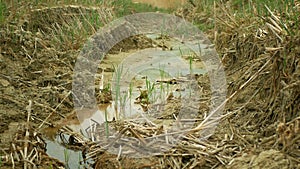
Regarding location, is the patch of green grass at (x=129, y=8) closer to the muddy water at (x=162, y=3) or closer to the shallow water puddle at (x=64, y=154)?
the muddy water at (x=162, y=3)

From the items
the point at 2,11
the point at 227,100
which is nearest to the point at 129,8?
the point at 2,11

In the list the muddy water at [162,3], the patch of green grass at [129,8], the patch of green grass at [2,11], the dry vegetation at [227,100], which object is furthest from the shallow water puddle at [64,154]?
the muddy water at [162,3]

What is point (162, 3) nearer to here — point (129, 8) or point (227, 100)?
point (129, 8)

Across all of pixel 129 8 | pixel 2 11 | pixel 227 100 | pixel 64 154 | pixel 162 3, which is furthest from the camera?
pixel 162 3

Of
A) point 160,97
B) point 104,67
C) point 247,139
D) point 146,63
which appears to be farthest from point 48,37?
point 247,139

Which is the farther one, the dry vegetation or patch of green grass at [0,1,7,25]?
patch of green grass at [0,1,7,25]

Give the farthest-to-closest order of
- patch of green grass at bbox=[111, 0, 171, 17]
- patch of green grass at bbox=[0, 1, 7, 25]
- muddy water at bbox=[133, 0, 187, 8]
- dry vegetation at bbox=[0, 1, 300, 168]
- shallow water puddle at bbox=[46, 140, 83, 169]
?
1. muddy water at bbox=[133, 0, 187, 8]
2. patch of green grass at bbox=[111, 0, 171, 17]
3. patch of green grass at bbox=[0, 1, 7, 25]
4. shallow water puddle at bbox=[46, 140, 83, 169]
5. dry vegetation at bbox=[0, 1, 300, 168]

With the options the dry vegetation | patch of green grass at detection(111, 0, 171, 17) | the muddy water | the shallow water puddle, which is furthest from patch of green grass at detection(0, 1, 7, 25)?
the muddy water

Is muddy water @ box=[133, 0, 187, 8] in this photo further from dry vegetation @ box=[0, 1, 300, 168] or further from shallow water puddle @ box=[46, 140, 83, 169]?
shallow water puddle @ box=[46, 140, 83, 169]

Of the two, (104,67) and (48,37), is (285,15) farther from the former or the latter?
(48,37)
